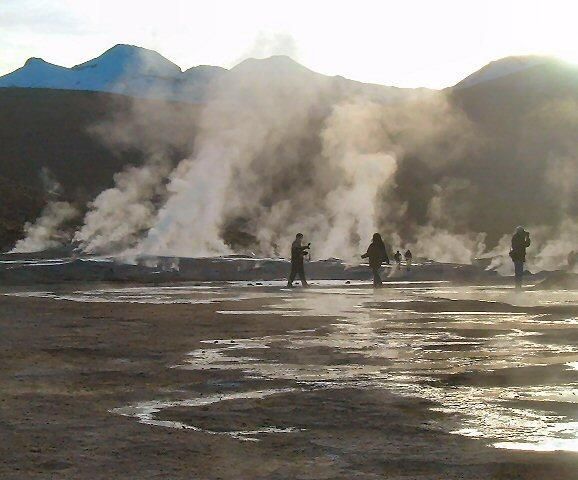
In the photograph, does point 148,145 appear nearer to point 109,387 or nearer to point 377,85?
point 377,85

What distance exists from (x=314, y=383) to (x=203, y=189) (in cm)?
4464

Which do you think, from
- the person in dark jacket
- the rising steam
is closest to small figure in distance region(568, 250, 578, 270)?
the rising steam

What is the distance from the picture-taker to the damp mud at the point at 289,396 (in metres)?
6.51

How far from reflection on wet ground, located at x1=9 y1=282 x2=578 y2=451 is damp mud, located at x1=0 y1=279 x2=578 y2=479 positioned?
0.03m

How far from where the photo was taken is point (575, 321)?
58.5 ft

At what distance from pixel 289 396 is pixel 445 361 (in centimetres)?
316

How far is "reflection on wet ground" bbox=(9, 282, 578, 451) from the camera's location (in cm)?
803

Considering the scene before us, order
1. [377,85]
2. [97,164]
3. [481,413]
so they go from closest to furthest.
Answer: [481,413] → [97,164] → [377,85]

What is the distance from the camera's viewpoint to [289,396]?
9.20 m

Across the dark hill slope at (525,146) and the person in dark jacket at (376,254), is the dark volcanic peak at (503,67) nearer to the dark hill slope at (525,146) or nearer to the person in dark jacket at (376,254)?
the dark hill slope at (525,146)

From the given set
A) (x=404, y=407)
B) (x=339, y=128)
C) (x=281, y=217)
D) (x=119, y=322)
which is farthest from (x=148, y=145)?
(x=404, y=407)

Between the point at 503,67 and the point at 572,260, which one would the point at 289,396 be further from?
the point at 503,67

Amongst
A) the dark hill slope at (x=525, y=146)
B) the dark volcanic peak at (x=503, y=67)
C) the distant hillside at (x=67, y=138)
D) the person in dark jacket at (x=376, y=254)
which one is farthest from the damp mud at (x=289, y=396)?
the dark volcanic peak at (x=503, y=67)

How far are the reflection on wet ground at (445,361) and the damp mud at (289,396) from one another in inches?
1.2
